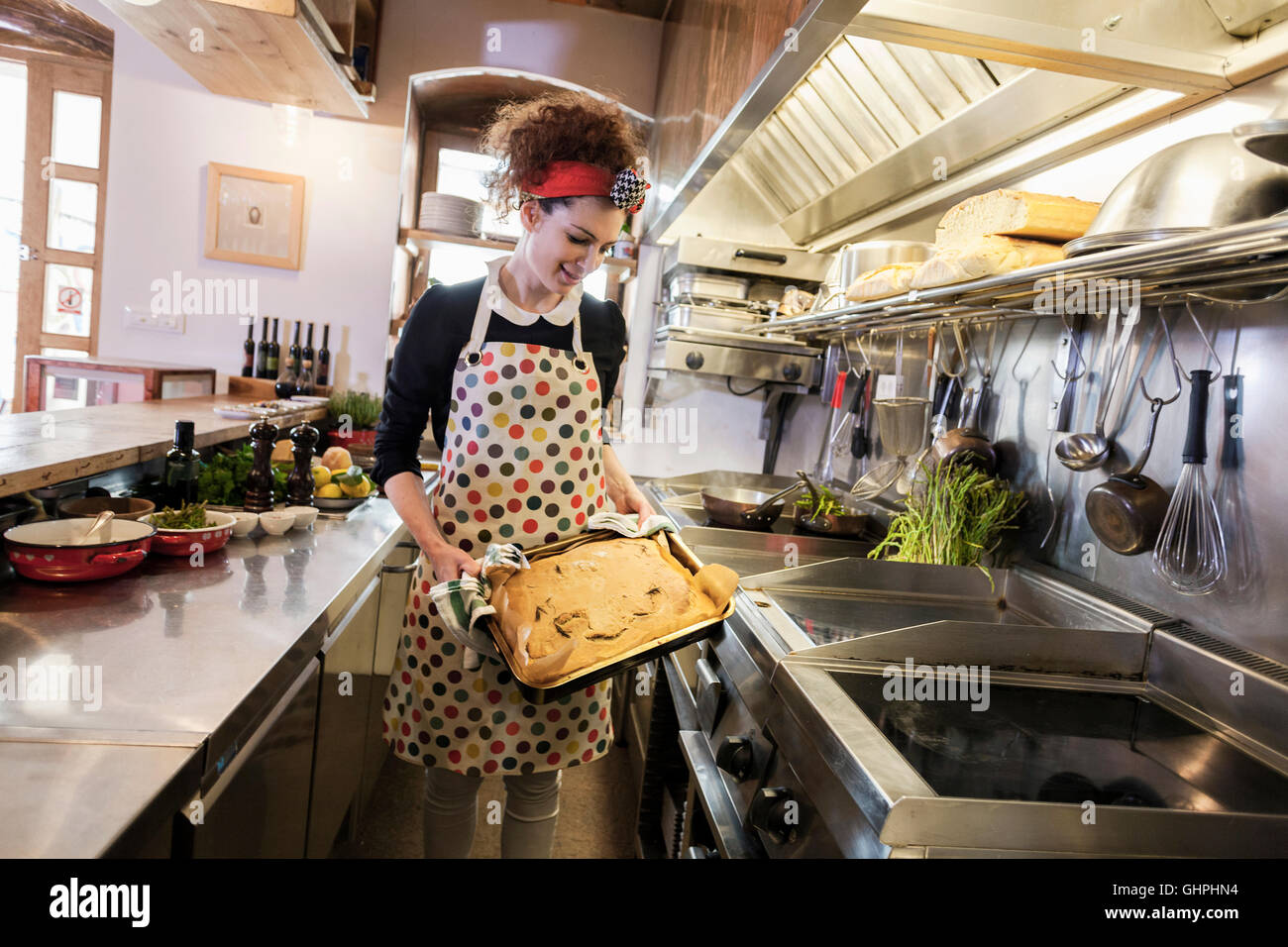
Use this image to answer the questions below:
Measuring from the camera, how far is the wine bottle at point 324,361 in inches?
171

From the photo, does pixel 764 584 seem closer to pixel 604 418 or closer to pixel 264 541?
pixel 604 418

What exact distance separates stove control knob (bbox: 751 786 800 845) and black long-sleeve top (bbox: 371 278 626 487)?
2.75 feet

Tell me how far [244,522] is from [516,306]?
2.55 ft

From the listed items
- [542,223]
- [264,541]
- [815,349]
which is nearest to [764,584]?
[542,223]

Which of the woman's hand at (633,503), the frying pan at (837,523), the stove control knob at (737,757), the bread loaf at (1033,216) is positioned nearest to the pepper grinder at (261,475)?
the woman's hand at (633,503)

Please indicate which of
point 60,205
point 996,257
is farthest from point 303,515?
point 60,205

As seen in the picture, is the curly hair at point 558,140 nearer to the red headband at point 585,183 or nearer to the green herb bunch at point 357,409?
the red headband at point 585,183

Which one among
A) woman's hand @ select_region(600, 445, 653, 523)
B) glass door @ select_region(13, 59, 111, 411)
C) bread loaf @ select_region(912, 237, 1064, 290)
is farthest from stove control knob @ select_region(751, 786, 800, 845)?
glass door @ select_region(13, 59, 111, 411)

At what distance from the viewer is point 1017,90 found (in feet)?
5.99

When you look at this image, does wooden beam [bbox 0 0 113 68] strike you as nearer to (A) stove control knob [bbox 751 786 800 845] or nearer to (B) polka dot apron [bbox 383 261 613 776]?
(B) polka dot apron [bbox 383 261 613 776]

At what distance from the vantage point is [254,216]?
4.23 meters

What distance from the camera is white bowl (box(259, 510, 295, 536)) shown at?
1.91 m

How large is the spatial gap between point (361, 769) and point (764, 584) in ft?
3.91

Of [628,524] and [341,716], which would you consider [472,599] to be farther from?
[341,716]
